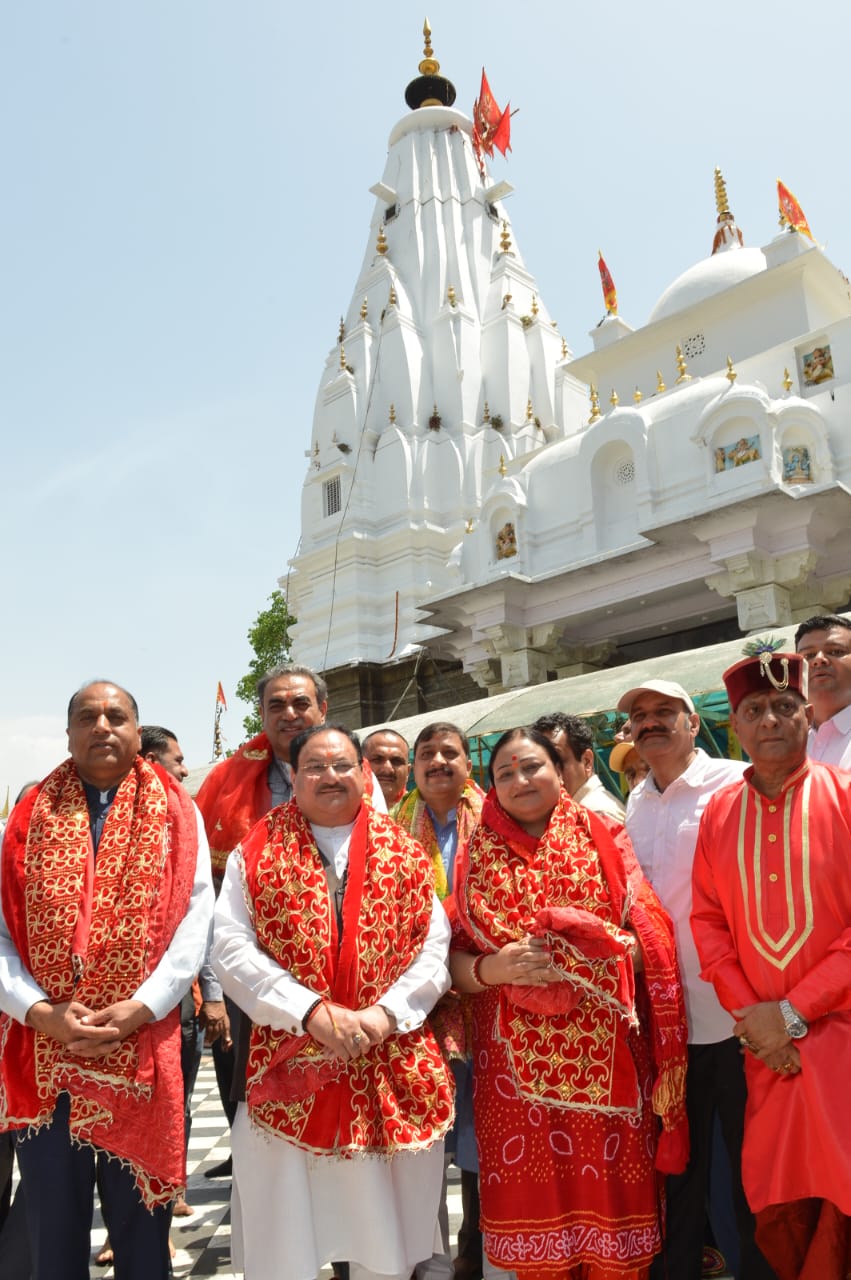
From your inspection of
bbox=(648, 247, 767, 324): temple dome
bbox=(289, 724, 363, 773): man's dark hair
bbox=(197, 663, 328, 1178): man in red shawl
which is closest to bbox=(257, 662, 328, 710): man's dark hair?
bbox=(197, 663, 328, 1178): man in red shawl

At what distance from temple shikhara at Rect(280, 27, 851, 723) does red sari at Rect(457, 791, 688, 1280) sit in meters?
8.73

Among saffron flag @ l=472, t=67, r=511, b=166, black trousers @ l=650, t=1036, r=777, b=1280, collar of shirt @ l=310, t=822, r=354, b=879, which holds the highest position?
saffron flag @ l=472, t=67, r=511, b=166

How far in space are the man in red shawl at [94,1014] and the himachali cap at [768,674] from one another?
160cm

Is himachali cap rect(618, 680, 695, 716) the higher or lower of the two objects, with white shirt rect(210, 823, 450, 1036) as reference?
higher

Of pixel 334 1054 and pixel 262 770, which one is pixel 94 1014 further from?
pixel 262 770

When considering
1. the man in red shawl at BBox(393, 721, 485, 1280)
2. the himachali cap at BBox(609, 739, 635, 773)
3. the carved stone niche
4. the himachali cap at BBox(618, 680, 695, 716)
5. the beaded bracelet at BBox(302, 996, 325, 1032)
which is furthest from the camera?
the carved stone niche

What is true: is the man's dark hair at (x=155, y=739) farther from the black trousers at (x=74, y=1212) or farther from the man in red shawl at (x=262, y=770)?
the black trousers at (x=74, y=1212)

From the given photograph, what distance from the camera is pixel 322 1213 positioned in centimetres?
234

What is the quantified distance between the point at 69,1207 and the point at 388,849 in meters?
1.17

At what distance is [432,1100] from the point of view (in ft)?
7.80

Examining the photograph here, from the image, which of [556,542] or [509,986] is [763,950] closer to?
[509,986]

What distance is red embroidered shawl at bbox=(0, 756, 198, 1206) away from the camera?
2363 millimetres

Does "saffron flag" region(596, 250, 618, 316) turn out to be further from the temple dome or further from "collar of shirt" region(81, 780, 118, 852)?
"collar of shirt" region(81, 780, 118, 852)

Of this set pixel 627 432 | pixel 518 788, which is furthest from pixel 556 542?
pixel 518 788
